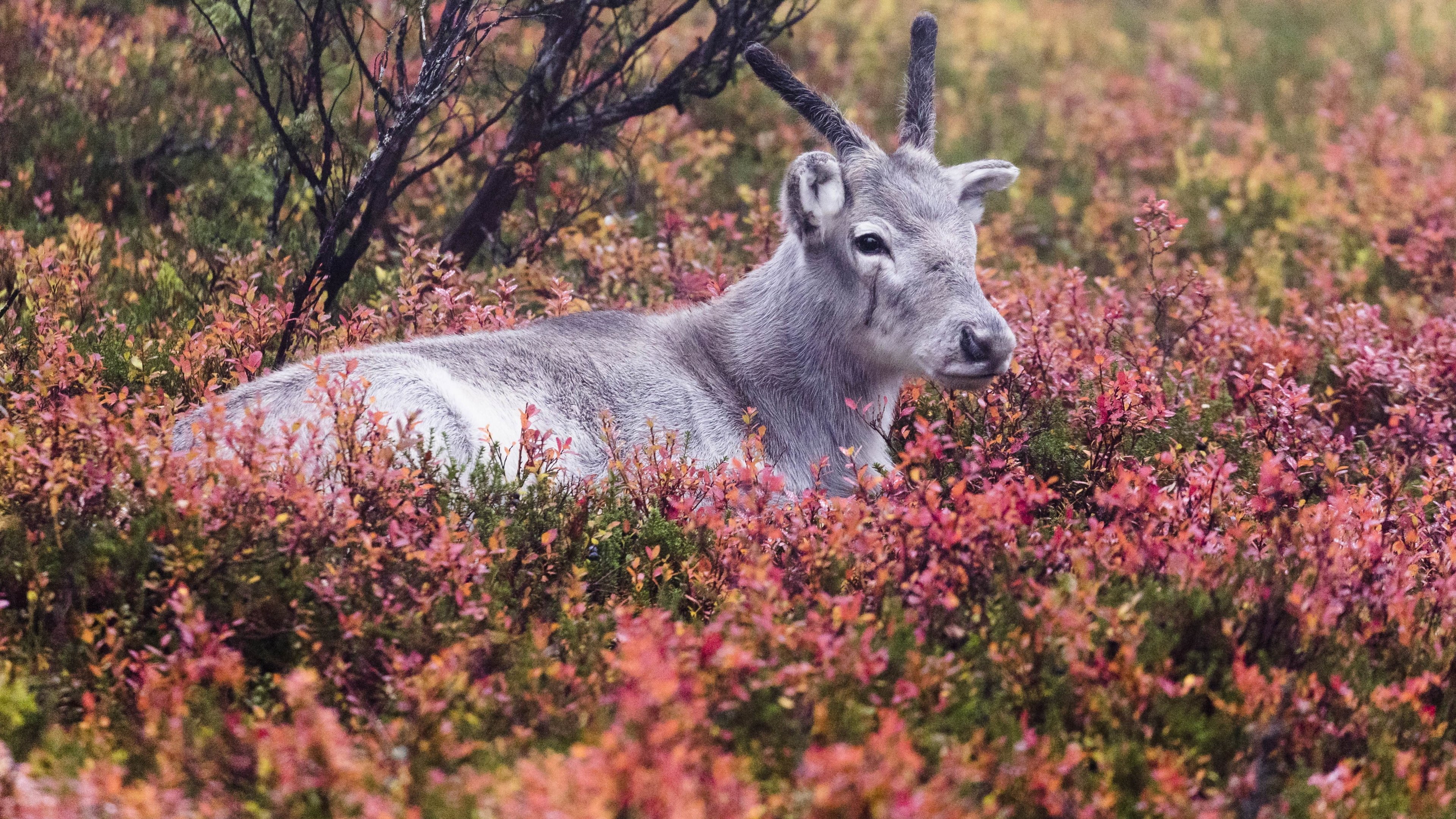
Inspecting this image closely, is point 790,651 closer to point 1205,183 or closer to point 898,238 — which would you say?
point 898,238

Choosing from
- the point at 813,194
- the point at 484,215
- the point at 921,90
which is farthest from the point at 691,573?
the point at 484,215

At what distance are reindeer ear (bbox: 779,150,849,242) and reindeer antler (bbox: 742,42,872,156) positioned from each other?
27 centimetres

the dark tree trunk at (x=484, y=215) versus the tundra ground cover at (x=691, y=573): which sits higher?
the dark tree trunk at (x=484, y=215)

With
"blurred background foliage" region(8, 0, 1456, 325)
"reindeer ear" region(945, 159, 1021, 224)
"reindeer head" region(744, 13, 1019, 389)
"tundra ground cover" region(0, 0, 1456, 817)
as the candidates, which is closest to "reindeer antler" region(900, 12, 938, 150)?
"reindeer head" region(744, 13, 1019, 389)

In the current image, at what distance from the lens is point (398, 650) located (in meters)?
4.52

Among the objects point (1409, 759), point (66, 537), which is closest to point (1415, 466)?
point (1409, 759)

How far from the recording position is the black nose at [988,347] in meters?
6.04

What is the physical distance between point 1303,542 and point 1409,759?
3.62 feet

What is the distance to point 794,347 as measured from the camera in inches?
276

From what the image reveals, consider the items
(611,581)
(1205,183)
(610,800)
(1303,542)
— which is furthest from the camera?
(1205,183)

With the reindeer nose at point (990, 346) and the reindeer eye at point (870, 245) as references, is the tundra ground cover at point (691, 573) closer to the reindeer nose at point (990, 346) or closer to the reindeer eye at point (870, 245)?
the reindeer nose at point (990, 346)

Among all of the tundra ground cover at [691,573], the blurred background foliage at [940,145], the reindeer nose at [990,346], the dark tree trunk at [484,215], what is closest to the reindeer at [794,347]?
the reindeer nose at [990,346]

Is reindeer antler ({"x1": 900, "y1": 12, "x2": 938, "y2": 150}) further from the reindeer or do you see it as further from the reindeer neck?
the reindeer neck

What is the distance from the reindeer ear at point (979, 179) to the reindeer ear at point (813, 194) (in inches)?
28.7
